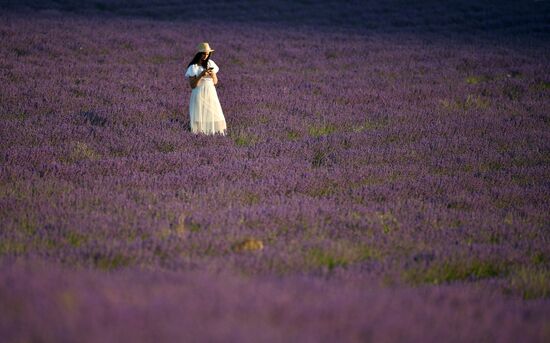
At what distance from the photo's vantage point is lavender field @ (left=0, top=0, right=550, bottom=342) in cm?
296

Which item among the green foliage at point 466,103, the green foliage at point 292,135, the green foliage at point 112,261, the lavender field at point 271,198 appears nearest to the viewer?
the lavender field at point 271,198

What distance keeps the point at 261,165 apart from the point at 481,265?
3.28m

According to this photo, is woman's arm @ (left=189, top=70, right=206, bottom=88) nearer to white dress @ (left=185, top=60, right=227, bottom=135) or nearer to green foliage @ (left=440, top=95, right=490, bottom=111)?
white dress @ (left=185, top=60, right=227, bottom=135)

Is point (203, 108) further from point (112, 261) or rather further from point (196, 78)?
point (112, 261)

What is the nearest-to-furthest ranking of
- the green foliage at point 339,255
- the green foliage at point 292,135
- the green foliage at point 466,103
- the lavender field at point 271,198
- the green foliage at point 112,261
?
the lavender field at point 271,198 → the green foliage at point 112,261 → the green foliage at point 339,255 → the green foliage at point 292,135 → the green foliage at point 466,103

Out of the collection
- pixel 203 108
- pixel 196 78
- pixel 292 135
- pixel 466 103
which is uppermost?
pixel 196 78

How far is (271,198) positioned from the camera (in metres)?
6.18

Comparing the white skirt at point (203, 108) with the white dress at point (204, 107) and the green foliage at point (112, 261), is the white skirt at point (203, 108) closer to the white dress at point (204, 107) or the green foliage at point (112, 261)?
the white dress at point (204, 107)

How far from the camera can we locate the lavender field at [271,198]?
9.73 ft

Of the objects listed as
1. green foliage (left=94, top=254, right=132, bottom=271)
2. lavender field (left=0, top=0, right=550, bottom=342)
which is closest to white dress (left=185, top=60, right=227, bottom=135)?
lavender field (left=0, top=0, right=550, bottom=342)

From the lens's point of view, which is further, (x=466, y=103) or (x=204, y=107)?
(x=466, y=103)

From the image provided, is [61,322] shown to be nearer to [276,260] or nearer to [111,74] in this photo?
[276,260]

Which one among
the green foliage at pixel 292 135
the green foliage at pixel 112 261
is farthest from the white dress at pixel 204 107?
the green foliage at pixel 112 261

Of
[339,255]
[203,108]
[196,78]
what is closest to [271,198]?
[339,255]
